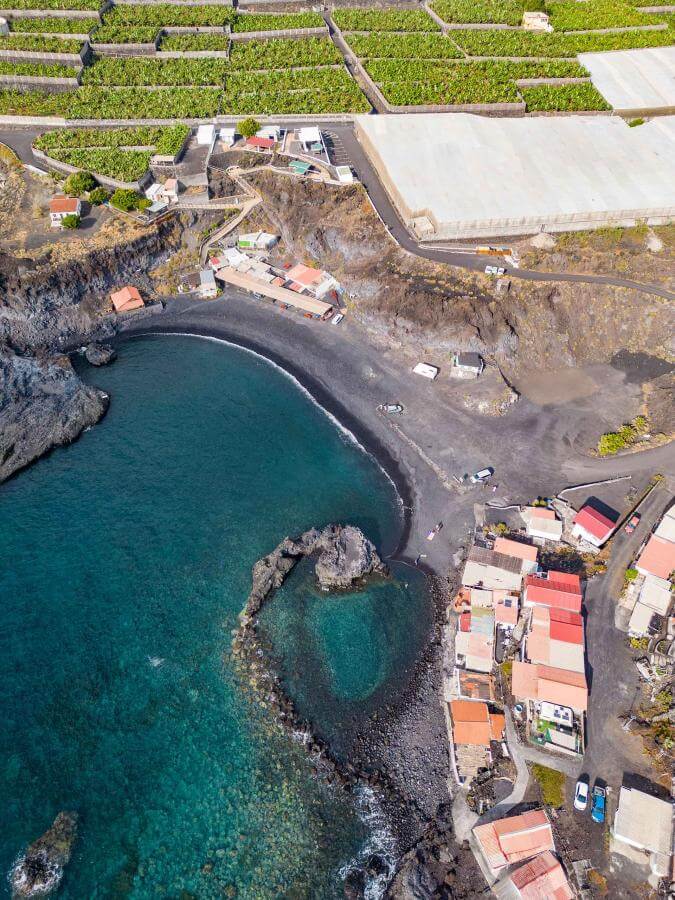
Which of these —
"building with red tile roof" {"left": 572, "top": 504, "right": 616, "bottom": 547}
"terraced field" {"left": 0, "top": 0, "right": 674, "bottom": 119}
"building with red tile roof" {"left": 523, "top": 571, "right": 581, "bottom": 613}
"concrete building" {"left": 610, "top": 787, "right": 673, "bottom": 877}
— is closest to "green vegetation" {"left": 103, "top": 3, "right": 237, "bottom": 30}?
"terraced field" {"left": 0, "top": 0, "right": 674, "bottom": 119}

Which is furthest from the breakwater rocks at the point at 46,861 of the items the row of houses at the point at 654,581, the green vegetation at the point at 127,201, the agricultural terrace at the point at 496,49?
the agricultural terrace at the point at 496,49

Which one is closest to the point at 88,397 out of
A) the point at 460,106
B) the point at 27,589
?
the point at 27,589

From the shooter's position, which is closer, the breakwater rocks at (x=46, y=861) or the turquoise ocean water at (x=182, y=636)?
the breakwater rocks at (x=46, y=861)

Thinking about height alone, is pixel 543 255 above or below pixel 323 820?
above

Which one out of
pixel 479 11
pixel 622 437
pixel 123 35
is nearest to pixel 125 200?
pixel 123 35

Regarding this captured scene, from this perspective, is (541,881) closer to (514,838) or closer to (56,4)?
(514,838)

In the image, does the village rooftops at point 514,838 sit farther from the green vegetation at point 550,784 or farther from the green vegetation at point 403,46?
the green vegetation at point 403,46

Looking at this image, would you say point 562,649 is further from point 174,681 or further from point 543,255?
point 543,255
